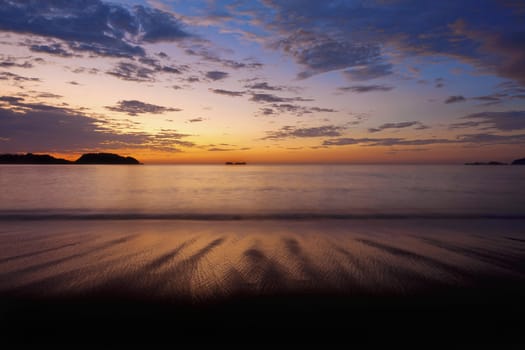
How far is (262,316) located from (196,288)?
1.47 meters

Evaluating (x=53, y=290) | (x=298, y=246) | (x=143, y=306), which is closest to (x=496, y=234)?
(x=298, y=246)

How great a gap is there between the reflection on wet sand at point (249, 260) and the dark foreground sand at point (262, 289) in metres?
0.04

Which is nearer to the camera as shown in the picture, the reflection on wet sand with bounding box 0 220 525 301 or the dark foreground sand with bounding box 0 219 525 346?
the dark foreground sand with bounding box 0 219 525 346

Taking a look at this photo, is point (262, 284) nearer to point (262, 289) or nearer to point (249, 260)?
point (262, 289)

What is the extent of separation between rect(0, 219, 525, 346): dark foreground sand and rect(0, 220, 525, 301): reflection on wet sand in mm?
35

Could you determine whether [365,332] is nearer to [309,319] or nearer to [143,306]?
[309,319]

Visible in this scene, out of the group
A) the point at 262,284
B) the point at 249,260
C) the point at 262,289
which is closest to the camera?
the point at 262,289

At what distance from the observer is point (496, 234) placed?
9.95m

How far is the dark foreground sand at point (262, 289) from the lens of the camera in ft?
12.1

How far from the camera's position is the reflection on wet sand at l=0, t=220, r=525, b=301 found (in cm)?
502

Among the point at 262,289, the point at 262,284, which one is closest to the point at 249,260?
the point at 262,284

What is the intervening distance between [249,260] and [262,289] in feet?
5.79

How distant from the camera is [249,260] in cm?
665

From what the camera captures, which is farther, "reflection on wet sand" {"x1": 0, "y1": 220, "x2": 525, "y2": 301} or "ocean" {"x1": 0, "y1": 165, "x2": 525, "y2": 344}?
"reflection on wet sand" {"x1": 0, "y1": 220, "x2": 525, "y2": 301}
